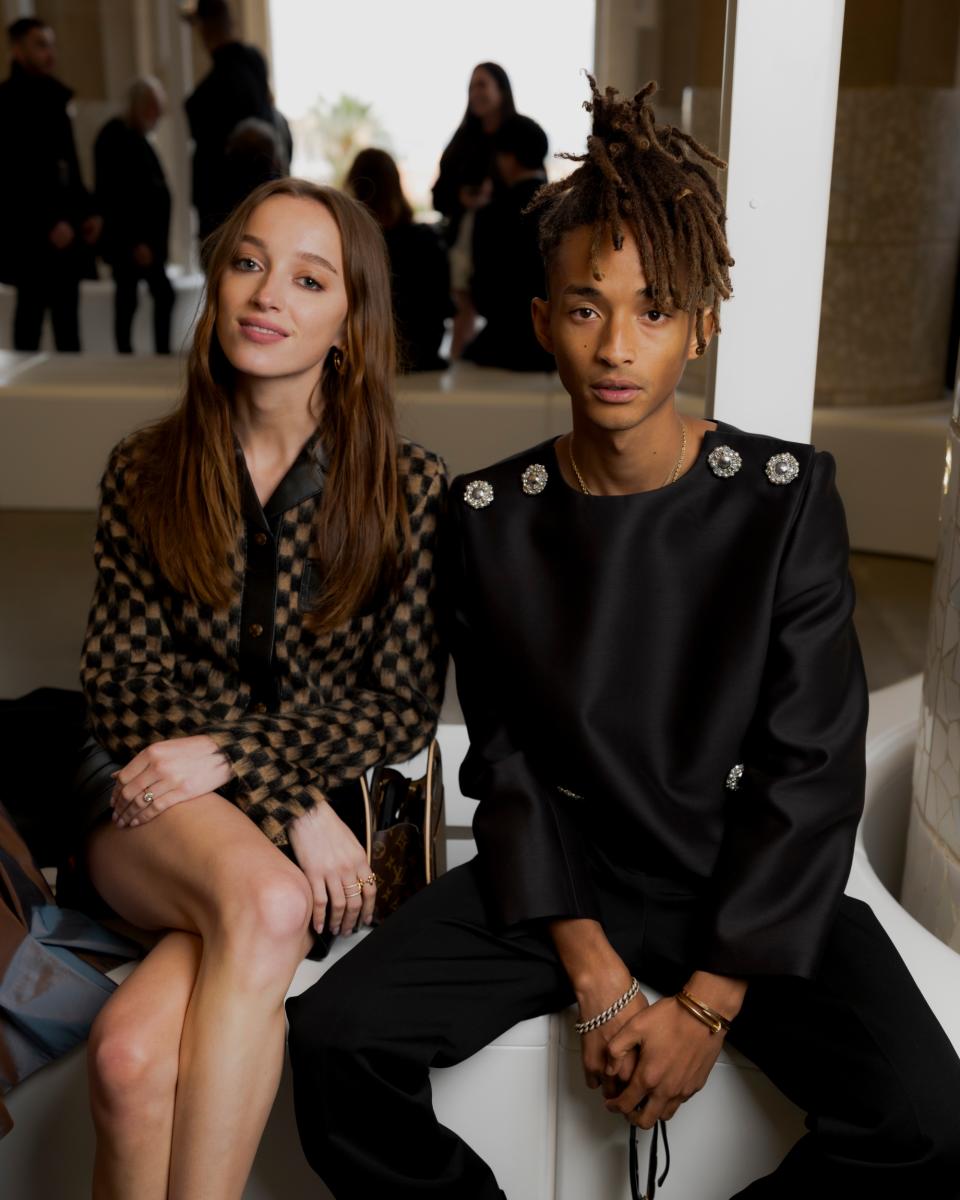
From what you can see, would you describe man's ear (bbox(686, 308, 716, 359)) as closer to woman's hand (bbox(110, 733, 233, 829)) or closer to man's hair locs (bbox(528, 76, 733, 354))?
man's hair locs (bbox(528, 76, 733, 354))

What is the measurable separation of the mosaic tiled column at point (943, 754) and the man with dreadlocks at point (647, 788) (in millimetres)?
372

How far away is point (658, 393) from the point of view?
5.87 feet

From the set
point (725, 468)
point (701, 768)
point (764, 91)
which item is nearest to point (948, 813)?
point (701, 768)

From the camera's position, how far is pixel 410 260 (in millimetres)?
5883

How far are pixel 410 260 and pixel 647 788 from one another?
4407 millimetres

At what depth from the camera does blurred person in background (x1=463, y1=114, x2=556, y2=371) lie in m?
5.77

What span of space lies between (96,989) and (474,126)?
5725 millimetres

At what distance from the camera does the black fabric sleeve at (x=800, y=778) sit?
5.72 ft

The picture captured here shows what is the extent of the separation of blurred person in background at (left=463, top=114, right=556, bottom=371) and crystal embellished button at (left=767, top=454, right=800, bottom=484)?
3.76 meters

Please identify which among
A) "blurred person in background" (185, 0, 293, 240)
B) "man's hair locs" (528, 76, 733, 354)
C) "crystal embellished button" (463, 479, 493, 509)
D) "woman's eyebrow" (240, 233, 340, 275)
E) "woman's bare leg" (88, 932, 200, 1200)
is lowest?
"woman's bare leg" (88, 932, 200, 1200)

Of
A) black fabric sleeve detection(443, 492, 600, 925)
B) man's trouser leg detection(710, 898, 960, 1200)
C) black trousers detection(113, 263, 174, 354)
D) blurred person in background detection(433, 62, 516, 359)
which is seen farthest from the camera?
black trousers detection(113, 263, 174, 354)

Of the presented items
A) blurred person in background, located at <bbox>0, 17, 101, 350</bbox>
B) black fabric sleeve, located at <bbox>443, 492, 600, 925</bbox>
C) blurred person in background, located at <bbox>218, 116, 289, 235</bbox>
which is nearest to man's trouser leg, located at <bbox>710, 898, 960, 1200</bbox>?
black fabric sleeve, located at <bbox>443, 492, 600, 925</bbox>

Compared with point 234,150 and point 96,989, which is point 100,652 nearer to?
point 96,989

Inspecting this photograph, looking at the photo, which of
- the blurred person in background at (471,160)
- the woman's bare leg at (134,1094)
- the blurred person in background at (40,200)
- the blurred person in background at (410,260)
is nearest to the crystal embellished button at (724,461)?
the woman's bare leg at (134,1094)
